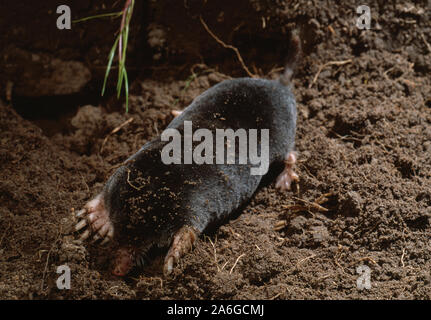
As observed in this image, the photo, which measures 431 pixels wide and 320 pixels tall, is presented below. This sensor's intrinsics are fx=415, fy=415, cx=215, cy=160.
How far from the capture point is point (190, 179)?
86.9 inches

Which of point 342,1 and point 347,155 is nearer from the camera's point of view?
point 347,155

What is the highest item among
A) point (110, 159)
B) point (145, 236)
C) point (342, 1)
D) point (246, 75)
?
point (342, 1)

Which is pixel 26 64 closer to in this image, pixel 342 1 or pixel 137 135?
pixel 137 135

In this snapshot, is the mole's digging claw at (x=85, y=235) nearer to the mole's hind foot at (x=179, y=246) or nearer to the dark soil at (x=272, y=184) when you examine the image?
the dark soil at (x=272, y=184)

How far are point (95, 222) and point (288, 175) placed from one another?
1.23 meters

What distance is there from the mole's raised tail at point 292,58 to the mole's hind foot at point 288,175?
1.83 feet

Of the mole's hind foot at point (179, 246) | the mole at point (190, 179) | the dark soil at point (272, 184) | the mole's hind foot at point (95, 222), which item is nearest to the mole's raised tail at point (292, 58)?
the dark soil at point (272, 184)

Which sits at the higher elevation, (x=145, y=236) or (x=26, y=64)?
(x=26, y=64)

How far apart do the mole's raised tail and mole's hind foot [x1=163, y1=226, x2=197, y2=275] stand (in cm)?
134

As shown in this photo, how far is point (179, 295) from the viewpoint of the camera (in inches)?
80.0

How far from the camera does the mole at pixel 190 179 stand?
2.11m

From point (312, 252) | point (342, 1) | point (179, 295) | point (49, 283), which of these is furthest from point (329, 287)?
point (342, 1)

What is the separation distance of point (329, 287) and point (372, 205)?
55 centimetres
